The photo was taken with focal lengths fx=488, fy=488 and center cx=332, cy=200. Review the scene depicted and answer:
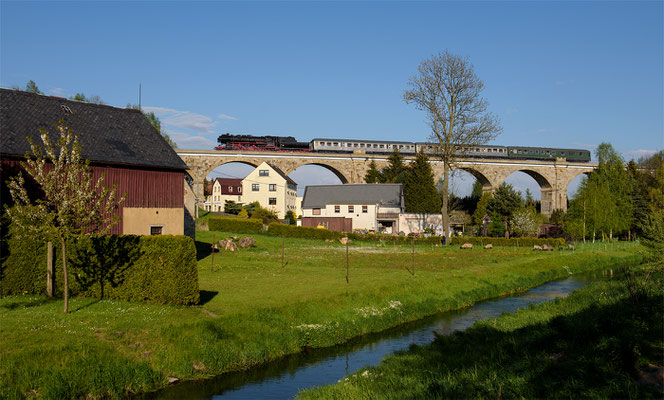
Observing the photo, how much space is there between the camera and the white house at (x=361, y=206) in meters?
68.5

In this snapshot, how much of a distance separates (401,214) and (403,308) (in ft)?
151

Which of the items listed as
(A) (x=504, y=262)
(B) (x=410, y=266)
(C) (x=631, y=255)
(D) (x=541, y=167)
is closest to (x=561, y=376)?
(B) (x=410, y=266)

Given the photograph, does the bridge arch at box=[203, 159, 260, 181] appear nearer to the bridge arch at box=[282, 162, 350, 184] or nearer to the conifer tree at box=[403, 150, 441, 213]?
the bridge arch at box=[282, 162, 350, 184]

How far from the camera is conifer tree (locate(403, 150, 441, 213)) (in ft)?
265

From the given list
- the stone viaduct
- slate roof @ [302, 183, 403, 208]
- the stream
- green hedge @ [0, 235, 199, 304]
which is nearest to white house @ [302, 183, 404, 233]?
slate roof @ [302, 183, 403, 208]

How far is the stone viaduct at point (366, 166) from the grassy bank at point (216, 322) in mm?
57390

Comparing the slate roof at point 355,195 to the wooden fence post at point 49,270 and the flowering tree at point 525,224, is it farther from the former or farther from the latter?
the wooden fence post at point 49,270

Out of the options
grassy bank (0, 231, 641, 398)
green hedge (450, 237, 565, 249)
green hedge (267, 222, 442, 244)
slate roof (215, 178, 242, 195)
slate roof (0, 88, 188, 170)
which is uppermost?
slate roof (215, 178, 242, 195)

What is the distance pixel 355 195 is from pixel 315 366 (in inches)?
2216

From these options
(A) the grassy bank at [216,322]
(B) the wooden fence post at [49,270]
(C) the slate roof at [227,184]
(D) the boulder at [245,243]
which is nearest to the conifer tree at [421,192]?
(C) the slate roof at [227,184]

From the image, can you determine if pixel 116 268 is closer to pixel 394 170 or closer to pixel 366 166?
pixel 394 170

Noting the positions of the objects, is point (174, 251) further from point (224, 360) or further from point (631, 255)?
point (631, 255)

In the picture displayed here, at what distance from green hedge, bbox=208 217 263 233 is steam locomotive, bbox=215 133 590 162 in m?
35.8

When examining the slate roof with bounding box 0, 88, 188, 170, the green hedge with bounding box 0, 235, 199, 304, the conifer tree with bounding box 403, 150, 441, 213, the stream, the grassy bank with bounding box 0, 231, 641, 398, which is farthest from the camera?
the conifer tree with bounding box 403, 150, 441, 213
